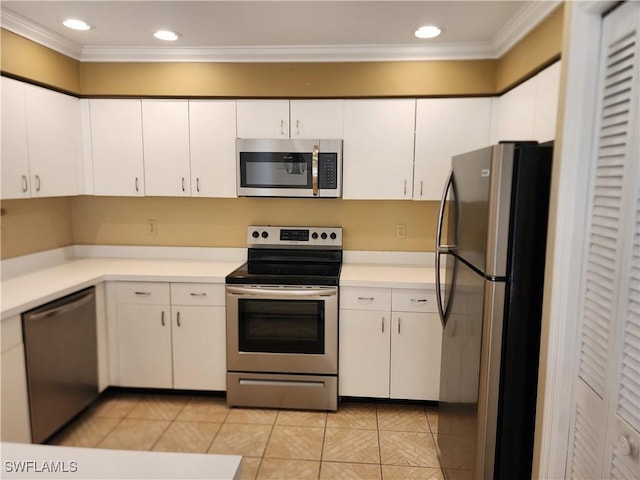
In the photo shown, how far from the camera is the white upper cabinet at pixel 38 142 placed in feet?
8.02

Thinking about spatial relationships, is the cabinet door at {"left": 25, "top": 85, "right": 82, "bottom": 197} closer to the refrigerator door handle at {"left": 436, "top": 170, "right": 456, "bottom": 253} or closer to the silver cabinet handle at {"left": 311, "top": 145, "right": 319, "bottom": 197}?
the silver cabinet handle at {"left": 311, "top": 145, "right": 319, "bottom": 197}

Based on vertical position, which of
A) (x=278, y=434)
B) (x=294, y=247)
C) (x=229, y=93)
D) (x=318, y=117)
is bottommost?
(x=278, y=434)

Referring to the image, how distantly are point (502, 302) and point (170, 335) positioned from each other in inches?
84.8

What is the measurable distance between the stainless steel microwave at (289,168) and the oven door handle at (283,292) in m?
0.64

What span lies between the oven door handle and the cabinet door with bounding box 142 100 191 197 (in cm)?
84

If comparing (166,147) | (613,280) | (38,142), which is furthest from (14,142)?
(613,280)

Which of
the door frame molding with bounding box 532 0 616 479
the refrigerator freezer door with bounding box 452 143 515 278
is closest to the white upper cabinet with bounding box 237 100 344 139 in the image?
the refrigerator freezer door with bounding box 452 143 515 278

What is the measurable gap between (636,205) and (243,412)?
2.47 metres

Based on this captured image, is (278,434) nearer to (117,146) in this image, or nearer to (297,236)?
(297,236)

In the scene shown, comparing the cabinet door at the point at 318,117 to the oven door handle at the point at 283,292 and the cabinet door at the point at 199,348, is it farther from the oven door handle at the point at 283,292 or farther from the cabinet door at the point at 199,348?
the cabinet door at the point at 199,348

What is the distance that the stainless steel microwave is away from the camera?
289cm

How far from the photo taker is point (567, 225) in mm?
1443

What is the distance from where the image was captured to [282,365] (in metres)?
2.83

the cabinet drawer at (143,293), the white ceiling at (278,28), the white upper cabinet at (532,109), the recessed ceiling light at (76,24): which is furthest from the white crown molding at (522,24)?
the cabinet drawer at (143,293)
